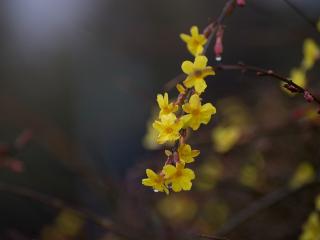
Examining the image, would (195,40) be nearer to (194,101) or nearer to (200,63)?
(200,63)

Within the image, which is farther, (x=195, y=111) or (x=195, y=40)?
(x=195, y=40)

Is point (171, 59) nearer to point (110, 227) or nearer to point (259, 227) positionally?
point (259, 227)

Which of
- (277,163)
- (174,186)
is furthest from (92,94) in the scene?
(174,186)

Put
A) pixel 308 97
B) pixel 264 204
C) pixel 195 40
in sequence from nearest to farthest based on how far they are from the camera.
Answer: pixel 308 97 → pixel 195 40 → pixel 264 204

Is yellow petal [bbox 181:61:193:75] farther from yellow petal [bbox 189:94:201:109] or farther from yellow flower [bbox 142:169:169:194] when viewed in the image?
yellow flower [bbox 142:169:169:194]

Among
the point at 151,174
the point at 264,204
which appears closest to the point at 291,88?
the point at 151,174

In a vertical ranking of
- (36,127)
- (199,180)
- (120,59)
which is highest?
(120,59)
